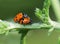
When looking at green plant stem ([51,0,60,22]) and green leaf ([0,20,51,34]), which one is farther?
green plant stem ([51,0,60,22])

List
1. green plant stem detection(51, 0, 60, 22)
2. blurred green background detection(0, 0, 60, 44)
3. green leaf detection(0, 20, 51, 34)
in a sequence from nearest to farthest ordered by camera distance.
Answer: green leaf detection(0, 20, 51, 34)
green plant stem detection(51, 0, 60, 22)
blurred green background detection(0, 0, 60, 44)

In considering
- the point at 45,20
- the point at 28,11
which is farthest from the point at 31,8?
the point at 45,20

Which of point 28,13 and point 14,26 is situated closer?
point 14,26

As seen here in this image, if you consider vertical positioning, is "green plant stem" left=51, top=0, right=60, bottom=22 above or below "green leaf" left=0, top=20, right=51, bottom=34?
above

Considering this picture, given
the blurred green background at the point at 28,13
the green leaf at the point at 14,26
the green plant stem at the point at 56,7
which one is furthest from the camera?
the blurred green background at the point at 28,13

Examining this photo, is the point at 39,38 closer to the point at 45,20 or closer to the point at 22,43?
the point at 22,43

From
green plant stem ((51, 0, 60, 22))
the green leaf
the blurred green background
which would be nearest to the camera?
the green leaf

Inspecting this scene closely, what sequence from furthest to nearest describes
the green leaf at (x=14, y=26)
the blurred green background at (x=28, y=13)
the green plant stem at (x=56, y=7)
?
the blurred green background at (x=28, y=13) → the green plant stem at (x=56, y=7) → the green leaf at (x=14, y=26)

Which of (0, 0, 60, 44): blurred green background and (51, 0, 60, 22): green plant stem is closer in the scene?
(51, 0, 60, 22): green plant stem
